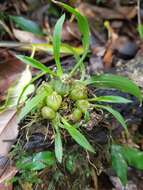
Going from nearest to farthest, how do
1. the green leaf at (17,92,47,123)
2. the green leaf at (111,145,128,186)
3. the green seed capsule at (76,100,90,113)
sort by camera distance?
the green leaf at (17,92,47,123), the green seed capsule at (76,100,90,113), the green leaf at (111,145,128,186)

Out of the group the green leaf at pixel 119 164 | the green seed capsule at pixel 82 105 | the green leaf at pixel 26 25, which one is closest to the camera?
the green seed capsule at pixel 82 105

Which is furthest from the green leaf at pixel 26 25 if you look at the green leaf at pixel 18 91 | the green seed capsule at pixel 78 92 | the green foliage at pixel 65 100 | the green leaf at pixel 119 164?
the green leaf at pixel 119 164

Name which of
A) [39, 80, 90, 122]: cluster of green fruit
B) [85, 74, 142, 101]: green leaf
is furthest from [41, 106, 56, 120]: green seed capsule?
[85, 74, 142, 101]: green leaf

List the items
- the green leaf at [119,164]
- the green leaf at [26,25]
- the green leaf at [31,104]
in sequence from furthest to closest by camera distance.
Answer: the green leaf at [26,25] < the green leaf at [119,164] < the green leaf at [31,104]

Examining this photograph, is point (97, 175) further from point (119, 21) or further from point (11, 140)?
point (119, 21)

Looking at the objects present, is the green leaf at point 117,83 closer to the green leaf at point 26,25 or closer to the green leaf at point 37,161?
the green leaf at point 37,161

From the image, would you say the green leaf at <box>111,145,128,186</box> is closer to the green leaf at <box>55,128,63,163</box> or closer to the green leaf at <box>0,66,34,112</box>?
the green leaf at <box>55,128,63,163</box>
